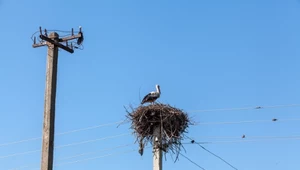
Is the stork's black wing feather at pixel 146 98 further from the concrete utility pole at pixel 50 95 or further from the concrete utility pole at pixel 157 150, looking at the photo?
the concrete utility pole at pixel 50 95

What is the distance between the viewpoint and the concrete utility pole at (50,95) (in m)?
13.0

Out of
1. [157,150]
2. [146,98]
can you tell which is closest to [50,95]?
[157,150]

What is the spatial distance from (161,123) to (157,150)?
782 mm

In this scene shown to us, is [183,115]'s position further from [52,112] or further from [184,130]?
[52,112]

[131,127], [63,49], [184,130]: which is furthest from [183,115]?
[63,49]

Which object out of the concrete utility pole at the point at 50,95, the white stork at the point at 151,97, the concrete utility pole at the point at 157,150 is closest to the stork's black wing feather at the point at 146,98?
the white stork at the point at 151,97

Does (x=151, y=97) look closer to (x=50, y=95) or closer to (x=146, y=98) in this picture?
(x=146, y=98)

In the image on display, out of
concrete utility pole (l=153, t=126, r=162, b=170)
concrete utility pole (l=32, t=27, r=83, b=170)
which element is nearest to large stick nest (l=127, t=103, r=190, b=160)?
concrete utility pole (l=153, t=126, r=162, b=170)

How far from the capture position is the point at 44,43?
14398 mm

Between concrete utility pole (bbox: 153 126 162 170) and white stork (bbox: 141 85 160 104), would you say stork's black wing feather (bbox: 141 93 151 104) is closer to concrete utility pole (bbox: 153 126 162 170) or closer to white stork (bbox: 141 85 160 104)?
white stork (bbox: 141 85 160 104)

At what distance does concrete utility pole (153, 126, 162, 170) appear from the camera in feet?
47.9

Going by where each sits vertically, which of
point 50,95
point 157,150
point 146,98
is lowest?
point 157,150

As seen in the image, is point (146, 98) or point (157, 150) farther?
point (146, 98)

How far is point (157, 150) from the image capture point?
585 inches
